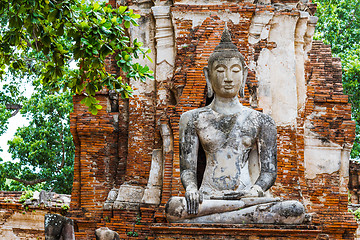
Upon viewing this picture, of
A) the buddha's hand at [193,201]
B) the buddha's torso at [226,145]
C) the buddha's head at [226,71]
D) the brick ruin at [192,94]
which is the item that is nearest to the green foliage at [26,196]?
the brick ruin at [192,94]

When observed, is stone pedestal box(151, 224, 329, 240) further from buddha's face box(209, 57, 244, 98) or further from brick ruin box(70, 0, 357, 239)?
brick ruin box(70, 0, 357, 239)

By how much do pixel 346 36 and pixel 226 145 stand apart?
13.1 m

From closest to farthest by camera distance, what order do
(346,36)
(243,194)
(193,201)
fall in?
(193,201), (243,194), (346,36)

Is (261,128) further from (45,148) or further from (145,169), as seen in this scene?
(45,148)

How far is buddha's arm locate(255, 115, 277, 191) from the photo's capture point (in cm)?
688

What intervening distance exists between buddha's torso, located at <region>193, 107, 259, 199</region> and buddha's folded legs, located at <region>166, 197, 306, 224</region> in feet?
1.28

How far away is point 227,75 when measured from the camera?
7.02 m

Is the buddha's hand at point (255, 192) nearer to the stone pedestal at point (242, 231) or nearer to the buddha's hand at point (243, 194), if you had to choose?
the buddha's hand at point (243, 194)

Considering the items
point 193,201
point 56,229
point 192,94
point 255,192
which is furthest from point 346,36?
point 56,229

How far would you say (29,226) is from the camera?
12.5 meters

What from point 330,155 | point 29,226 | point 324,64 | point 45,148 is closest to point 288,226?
point 330,155

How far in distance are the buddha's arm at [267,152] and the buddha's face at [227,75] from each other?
0.47m

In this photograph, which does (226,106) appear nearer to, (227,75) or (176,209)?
(227,75)

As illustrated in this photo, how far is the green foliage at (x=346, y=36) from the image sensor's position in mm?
17506
